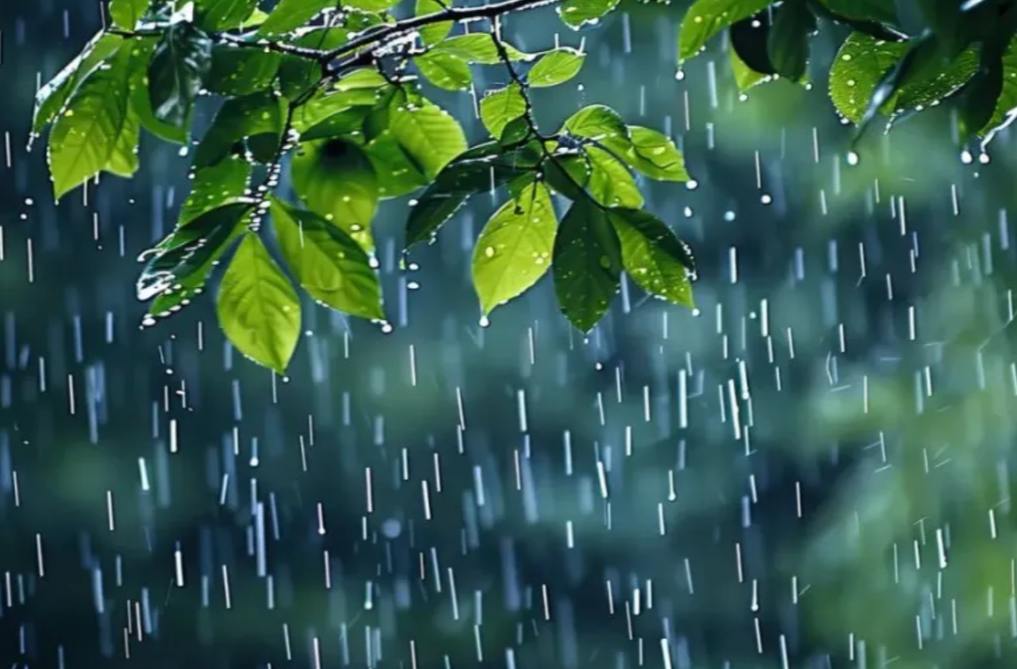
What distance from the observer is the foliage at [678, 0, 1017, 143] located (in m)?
0.39

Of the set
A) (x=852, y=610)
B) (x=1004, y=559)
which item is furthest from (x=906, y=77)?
(x=852, y=610)

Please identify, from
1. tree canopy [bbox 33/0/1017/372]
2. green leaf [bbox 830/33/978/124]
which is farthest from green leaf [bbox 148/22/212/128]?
green leaf [bbox 830/33/978/124]

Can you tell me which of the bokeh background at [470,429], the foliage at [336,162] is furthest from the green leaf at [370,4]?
the bokeh background at [470,429]

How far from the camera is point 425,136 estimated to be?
1.77 feet

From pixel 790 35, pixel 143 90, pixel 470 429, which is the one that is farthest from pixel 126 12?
pixel 470 429

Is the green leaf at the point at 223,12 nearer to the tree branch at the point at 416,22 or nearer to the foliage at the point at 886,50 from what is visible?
the tree branch at the point at 416,22

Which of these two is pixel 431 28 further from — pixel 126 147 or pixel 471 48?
pixel 126 147

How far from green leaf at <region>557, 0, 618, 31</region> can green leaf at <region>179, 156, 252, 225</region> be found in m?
0.14

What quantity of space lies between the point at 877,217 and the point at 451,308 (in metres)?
1.15

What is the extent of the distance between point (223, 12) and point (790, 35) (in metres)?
0.20

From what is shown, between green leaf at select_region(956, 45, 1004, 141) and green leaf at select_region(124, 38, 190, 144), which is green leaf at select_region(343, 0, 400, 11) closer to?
green leaf at select_region(124, 38, 190, 144)

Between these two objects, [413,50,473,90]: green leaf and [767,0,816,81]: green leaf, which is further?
[413,50,473,90]: green leaf

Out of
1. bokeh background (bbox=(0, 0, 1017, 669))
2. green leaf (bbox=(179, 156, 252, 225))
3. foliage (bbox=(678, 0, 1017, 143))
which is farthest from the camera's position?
bokeh background (bbox=(0, 0, 1017, 669))

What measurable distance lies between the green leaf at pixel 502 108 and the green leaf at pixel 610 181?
1.5 inches
